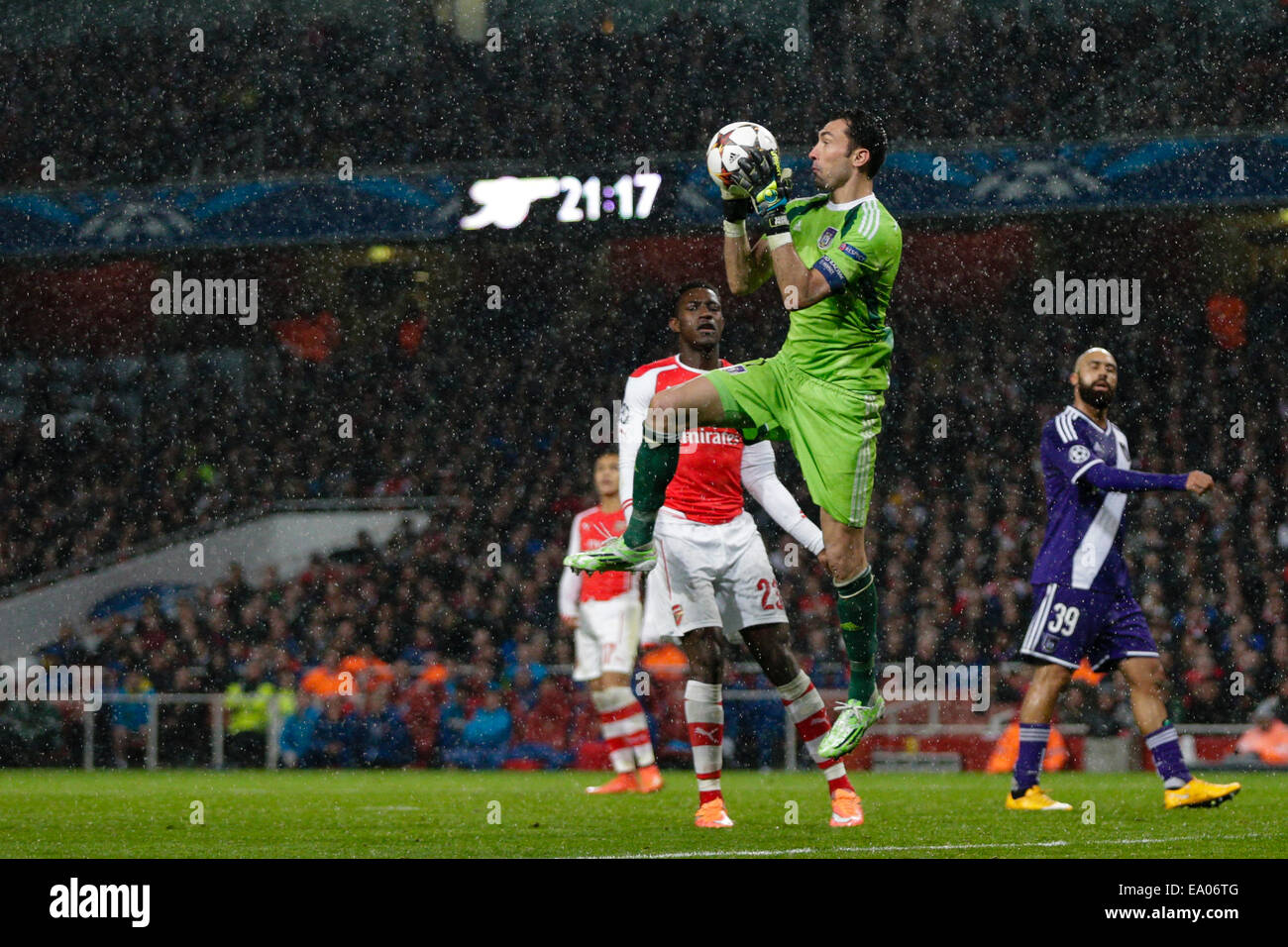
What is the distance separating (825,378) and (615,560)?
916 millimetres

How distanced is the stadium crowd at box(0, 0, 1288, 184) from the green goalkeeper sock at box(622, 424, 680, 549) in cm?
1183

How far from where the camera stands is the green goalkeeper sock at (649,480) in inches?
232

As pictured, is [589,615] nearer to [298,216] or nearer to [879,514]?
[879,514]

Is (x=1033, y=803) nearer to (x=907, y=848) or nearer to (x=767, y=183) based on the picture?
(x=907, y=848)

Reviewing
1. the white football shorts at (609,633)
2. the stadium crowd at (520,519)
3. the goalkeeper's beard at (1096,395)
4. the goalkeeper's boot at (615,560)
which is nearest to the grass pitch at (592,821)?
the white football shorts at (609,633)

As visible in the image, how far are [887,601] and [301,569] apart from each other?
592 cm

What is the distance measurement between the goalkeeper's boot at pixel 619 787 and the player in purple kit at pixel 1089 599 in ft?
9.17

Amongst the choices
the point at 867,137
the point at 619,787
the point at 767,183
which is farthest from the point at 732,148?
the point at 619,787

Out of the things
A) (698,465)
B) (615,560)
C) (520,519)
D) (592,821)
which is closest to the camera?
(615,560)

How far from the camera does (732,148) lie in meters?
5.59

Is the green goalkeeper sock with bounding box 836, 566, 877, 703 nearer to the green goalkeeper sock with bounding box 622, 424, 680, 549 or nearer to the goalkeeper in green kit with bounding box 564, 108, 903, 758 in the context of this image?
the goalkeeper in green kit with bounding box 564, 108, 903, 758

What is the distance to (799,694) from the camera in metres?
7.03
